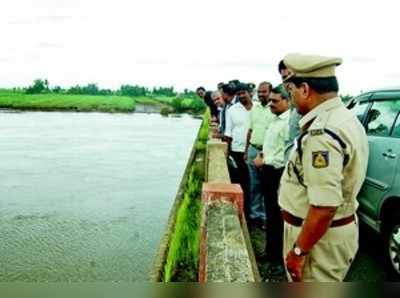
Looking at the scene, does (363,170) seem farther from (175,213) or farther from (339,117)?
(175,213)

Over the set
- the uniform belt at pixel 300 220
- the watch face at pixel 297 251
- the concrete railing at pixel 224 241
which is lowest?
the concrete railing at pixel 224 241

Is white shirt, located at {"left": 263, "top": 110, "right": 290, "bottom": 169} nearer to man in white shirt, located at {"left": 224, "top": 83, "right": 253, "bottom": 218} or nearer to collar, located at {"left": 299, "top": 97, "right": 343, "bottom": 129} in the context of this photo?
man in white shirt, located at {"left": 224, "top": 83, "right": 253, "bottom": 218}

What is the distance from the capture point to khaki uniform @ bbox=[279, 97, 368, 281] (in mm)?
2016

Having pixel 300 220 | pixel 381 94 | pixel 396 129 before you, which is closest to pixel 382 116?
pixel 381 94

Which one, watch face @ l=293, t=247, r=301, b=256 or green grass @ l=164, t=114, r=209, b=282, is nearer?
watch face @ l=293, t=247, r=301, b=256

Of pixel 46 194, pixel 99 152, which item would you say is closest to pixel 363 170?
pixel 46 194

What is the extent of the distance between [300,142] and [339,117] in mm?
214

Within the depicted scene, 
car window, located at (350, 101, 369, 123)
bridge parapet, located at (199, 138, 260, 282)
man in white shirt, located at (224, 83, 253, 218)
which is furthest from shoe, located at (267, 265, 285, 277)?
car window, located at (350, 101, 369, 123)

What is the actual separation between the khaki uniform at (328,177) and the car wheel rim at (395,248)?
1889 millimetres

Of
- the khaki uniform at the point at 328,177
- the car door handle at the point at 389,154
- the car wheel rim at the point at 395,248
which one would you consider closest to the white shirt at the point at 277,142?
the car door handle at the point at 389,154

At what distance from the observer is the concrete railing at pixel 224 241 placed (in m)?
2.43

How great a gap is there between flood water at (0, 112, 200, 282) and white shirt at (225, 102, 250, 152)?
8.42 ft

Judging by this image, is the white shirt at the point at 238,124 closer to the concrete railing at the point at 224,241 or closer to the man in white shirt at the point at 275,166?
the concrete railing at the point at 224,241

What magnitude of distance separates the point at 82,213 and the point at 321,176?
10.2m
